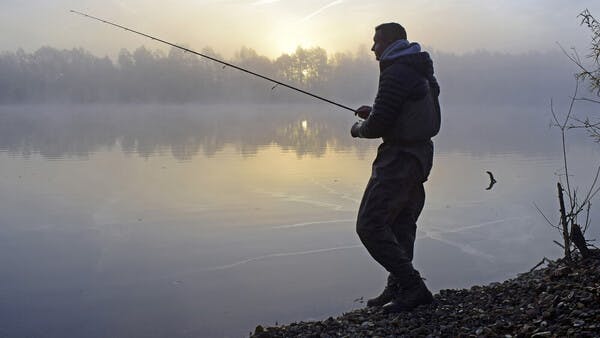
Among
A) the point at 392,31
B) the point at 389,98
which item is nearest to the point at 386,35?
the point at 392,31

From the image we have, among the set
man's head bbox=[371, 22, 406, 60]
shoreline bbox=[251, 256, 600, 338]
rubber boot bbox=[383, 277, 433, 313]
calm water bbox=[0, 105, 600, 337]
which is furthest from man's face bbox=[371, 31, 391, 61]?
calm water bbox=[0, 105, 600, 337]

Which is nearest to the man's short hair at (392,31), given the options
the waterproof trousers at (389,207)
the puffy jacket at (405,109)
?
the puffy jacket at (405,109)

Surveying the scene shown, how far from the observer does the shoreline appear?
12.5 feet

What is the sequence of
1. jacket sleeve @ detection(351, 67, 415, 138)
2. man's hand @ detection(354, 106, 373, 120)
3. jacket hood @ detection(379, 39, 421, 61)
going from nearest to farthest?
jacket sleeve @ detection(351, 67, 415, 138) < jacket hood @ detection(379, 39, 421, 61) < man's hand @ detection(354, 106, 373, 120)

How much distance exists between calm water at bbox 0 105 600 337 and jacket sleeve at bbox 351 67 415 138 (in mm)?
1997

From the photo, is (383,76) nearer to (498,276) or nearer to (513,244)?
(498,276)

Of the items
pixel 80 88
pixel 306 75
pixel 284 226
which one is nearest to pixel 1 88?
pixel 80 88

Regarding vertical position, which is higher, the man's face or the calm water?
the man's face

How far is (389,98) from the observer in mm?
4676

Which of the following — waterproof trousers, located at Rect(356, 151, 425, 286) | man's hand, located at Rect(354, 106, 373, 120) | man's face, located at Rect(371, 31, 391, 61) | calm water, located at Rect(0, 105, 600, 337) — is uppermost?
man's face, located at Rect(371, 31, 391, 61)

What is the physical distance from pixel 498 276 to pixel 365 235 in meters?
2.72

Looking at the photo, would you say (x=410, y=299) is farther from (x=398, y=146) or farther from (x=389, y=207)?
(x=398, y=146)

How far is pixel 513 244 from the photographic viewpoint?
821 cm

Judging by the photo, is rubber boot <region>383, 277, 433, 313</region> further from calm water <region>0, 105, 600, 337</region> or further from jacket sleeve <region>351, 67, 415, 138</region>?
jacket sleeve <region>351, 67, 415, 138</region>
